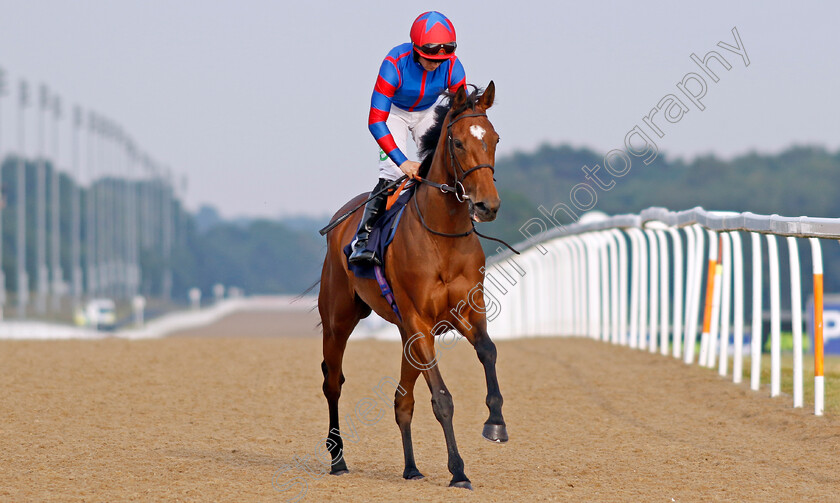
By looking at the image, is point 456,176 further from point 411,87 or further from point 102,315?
point 102,315

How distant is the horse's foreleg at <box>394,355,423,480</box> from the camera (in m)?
6.08

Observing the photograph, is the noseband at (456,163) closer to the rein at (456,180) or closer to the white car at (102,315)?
the rein at (456,180)

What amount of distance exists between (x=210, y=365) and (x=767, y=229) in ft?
20.7

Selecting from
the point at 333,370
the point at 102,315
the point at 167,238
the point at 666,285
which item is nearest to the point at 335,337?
the point at 333,370

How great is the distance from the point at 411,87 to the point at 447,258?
127cm

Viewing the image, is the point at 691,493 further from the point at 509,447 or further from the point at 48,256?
the point at 48,256

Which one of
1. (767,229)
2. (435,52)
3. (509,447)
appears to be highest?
(435,52)

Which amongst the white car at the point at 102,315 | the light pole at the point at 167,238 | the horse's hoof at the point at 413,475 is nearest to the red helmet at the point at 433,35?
the horse's hoof at the point at 413,475

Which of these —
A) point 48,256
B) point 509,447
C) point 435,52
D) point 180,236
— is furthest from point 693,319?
point 180,236

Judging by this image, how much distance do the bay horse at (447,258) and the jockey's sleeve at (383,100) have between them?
297 millimetres

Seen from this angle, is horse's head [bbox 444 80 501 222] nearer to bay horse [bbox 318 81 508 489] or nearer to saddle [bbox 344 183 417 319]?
bay horse [bbox 318 81 508 489]

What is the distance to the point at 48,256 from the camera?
282 feet

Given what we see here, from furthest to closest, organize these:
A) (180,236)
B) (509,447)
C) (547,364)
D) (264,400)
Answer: (180,236) → (547,364) → (264,400) → (509,447)

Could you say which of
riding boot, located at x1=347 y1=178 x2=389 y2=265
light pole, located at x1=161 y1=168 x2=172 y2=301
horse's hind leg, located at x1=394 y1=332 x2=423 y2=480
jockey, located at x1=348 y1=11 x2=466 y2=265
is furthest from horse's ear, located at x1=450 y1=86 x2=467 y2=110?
light pole, located at x1=161 y1=168 x2=172 y2=301
